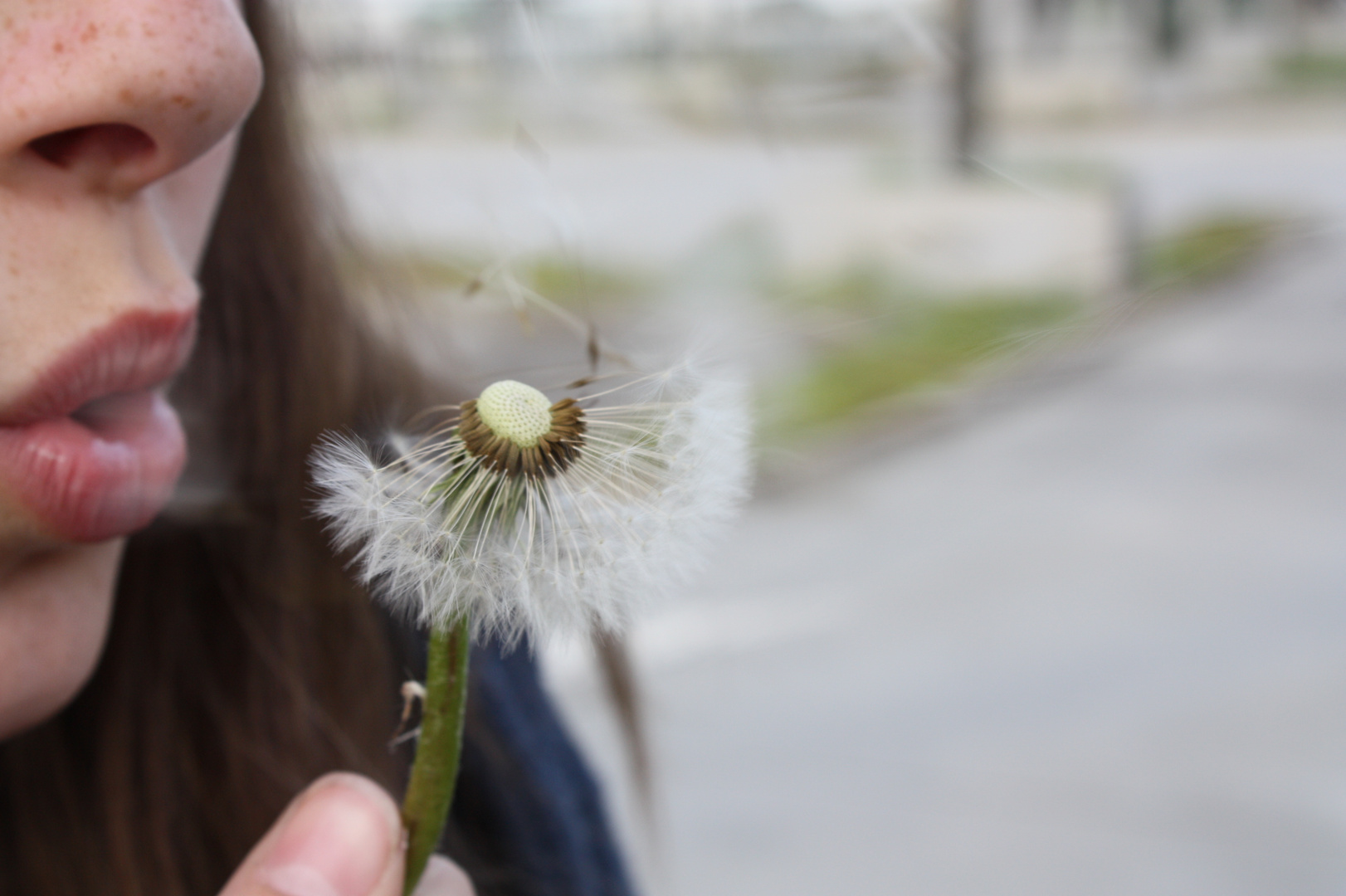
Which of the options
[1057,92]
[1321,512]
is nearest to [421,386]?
[1057,92]

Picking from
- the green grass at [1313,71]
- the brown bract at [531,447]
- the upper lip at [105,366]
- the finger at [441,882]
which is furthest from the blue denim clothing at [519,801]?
the green grass at [1313,71]

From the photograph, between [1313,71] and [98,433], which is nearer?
[98,433]

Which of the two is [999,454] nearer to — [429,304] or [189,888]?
[429,304]

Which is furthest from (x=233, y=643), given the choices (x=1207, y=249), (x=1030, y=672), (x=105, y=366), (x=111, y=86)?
(x=1030, y=672)

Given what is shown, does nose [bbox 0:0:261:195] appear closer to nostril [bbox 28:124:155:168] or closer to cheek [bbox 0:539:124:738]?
nostril [bbox 28:124:155:168]

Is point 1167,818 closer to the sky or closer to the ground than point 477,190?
closer to the sky

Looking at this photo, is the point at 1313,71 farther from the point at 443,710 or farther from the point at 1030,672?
the point at 1030,672
